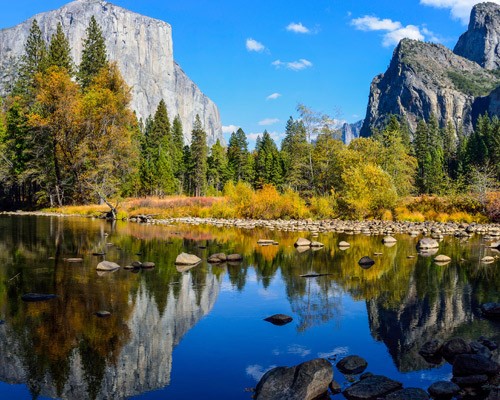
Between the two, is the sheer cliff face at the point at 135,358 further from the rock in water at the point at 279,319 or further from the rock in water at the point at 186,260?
the rock in water at the point at 186,260

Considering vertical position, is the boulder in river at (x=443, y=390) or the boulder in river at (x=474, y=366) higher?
the boulder in river at (x=474, y=366)

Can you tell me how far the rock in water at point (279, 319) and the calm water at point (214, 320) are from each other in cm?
20

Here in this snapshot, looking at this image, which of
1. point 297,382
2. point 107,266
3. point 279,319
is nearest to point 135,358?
point 297,382

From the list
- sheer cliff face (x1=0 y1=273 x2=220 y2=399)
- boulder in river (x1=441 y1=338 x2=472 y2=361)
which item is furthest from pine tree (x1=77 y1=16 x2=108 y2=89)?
boulder in river (x1=441 y1=338 x2=472 y2=361)

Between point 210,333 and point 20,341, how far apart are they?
11.2 feet

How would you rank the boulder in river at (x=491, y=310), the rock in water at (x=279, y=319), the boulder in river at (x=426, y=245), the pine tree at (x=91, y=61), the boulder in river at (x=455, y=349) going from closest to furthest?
the boulder in river at (x=455, y=349) < the rock in water at (x=279, y=319) < the boulder in river at (x=491, y=310) < the boulder in river at (x=426, y=245) < the pine tree at (x=91, y=61)

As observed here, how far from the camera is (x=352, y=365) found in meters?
7.13

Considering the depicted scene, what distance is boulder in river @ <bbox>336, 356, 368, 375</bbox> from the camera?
23.1 ft

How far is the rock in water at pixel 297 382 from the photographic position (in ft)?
19.4

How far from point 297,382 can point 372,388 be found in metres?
1.07

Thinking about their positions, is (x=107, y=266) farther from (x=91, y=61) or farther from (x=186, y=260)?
(x=91, y=61)

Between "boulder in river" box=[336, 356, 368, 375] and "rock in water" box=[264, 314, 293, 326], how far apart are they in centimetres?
244

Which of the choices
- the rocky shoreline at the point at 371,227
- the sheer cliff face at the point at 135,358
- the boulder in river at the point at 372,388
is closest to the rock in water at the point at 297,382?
the boulder in river at the point at 372,388

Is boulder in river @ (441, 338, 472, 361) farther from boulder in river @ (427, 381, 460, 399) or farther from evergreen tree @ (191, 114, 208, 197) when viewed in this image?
evergreen tree @ (191, 114, 208, 197)
